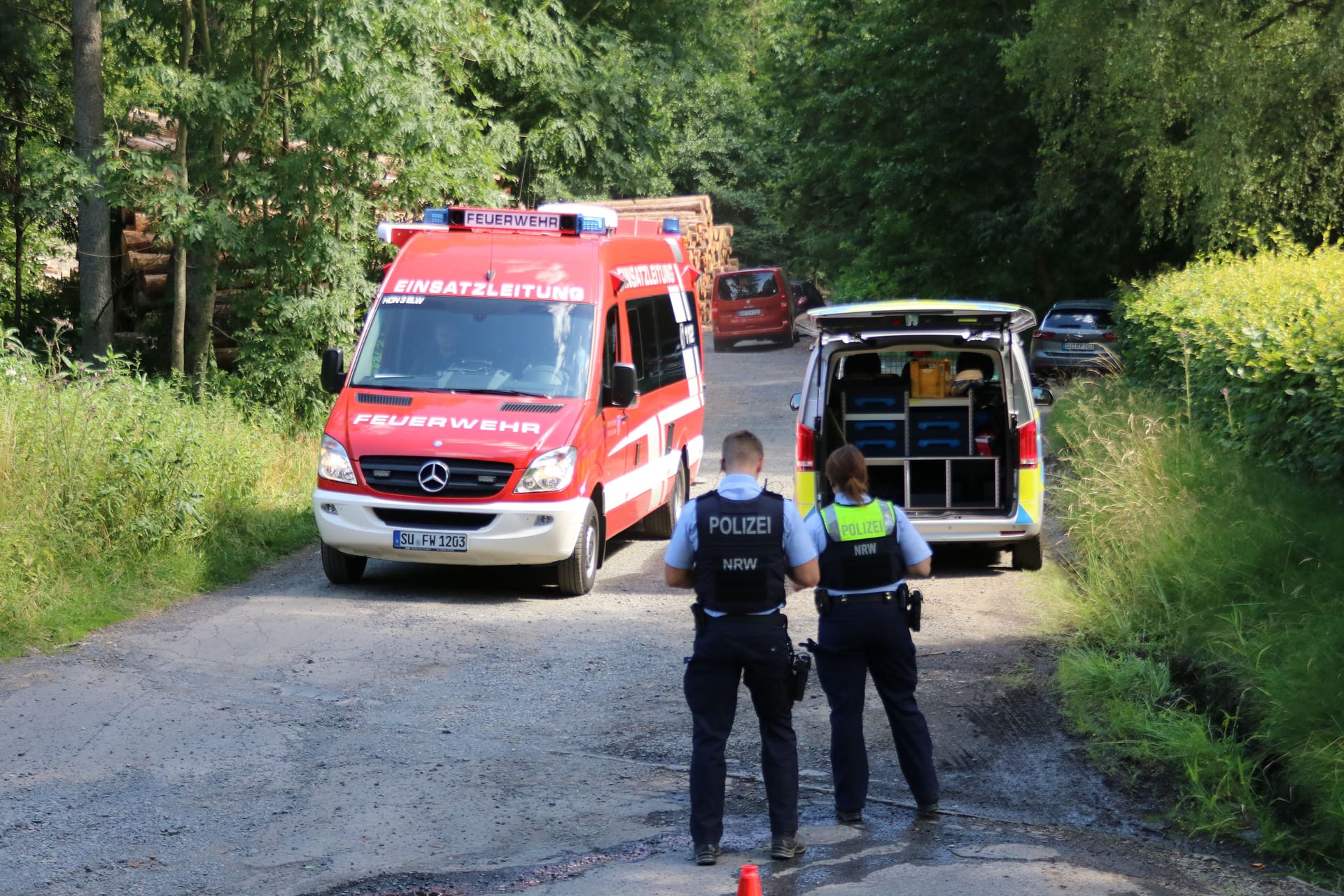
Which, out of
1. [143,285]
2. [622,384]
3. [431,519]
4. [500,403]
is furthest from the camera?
[143,285]

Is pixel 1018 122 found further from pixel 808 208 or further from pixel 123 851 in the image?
pixel 123 851

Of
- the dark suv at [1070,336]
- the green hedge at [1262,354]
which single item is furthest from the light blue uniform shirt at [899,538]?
the dark suv at [1070,336]

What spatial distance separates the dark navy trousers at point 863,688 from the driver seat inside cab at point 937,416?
178 inches

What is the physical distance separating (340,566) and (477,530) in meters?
1.26

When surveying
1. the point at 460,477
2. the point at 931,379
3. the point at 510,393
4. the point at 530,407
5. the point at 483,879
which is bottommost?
the point at 483,879

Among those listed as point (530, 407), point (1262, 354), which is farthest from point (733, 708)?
point (1262, 354)

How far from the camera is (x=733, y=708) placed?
18.0 ft

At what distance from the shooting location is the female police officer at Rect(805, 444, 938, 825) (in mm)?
5742

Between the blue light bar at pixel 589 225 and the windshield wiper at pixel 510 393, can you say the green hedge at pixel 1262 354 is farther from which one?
the windshield wiper at pixel 510 393

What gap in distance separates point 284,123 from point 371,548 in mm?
7622

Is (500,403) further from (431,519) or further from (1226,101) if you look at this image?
(1226,101)

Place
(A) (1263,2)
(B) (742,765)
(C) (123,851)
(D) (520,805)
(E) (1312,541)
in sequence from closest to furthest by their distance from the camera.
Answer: (C) (123,851)
(D) (520,805)
(B) (742,765)
(E) (1312,541)
(A) (1263,2)

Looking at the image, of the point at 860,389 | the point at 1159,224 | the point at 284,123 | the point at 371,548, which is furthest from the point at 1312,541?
the point at 1159,224

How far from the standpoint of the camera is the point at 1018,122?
98.7 ft
